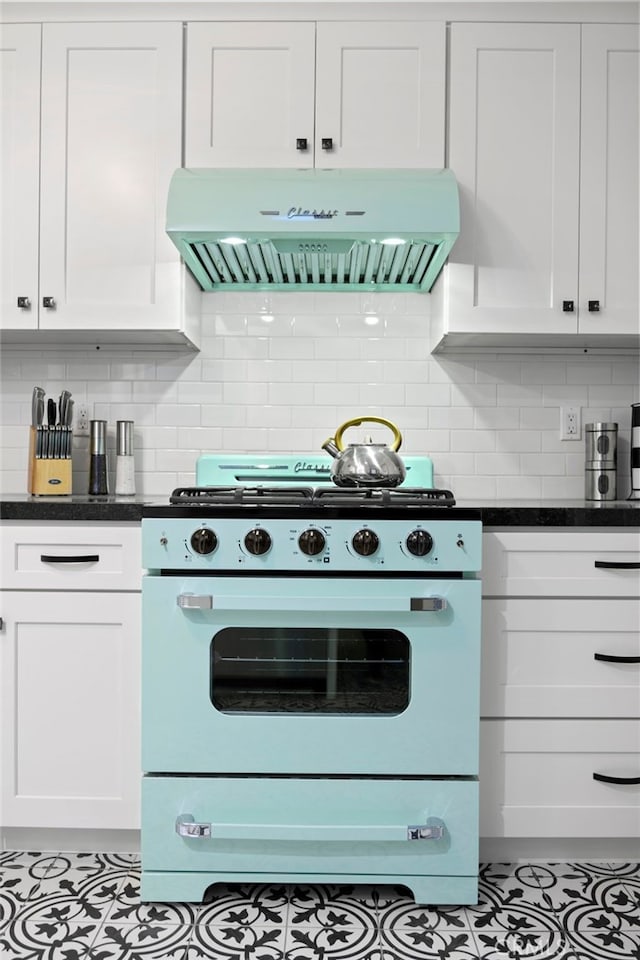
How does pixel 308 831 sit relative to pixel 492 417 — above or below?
below

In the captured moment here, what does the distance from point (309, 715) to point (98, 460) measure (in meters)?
1.20

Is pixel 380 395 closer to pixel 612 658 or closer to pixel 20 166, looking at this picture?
pixel 612 658

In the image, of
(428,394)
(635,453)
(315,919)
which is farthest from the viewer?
(428,394)

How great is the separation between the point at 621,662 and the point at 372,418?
102cm

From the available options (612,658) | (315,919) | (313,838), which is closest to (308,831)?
(313,838)

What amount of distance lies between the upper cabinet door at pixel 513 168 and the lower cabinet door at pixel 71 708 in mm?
1381

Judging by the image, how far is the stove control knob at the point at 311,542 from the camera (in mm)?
1736

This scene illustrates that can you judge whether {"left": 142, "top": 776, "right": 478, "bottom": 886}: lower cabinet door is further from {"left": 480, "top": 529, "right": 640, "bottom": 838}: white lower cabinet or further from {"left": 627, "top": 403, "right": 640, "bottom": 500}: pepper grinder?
{"left": 627, "top": 403, "right": 640, "bottom": 500}: pepper grinder

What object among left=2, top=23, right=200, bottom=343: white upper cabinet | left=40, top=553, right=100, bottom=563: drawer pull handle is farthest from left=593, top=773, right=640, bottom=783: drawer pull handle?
left=2, top=23, right=200, bottom=343: white upper cabinet

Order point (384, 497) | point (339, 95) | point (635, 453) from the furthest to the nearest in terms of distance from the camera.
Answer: point (635, 453) → point (339, 95) → point (384, 497)

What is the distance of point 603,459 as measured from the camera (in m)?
2.49

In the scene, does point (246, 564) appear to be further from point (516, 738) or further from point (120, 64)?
point (120, 64)

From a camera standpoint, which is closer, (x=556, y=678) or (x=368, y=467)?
(x=556, y=678)

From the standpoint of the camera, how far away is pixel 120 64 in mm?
2232
